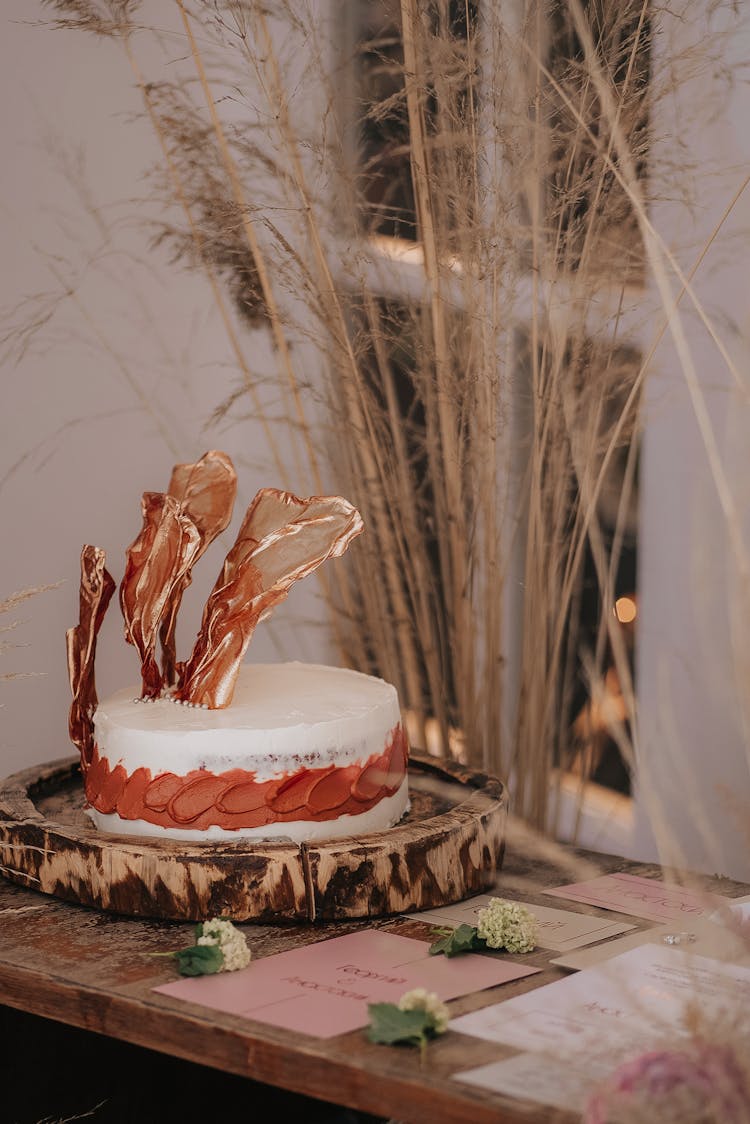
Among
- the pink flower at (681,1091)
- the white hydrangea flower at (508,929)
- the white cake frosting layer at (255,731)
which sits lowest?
the white hydrangea flower at (508,929)

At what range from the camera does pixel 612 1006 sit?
2.76 feet

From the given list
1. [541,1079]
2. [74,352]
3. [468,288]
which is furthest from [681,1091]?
[74,352]

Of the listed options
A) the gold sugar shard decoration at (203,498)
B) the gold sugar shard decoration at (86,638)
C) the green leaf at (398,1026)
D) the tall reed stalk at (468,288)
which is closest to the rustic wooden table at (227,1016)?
the green leaf at (398,1026)

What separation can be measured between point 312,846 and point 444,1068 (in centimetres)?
28

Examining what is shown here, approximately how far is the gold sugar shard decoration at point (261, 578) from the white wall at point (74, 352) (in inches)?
13.2

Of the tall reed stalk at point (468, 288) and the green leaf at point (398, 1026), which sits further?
the tall reed stalk at point (468, 288)

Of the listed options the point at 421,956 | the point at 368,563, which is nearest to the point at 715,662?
the point at 368,563

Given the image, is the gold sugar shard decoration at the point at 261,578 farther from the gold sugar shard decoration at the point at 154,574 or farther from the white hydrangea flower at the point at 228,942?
the white hydrangea flower at the point at 228,942

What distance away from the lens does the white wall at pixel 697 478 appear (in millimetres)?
1254

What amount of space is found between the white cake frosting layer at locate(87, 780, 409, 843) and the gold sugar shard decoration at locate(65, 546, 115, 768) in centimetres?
11

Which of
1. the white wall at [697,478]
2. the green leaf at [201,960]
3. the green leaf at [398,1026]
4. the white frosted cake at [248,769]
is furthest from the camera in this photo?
the white wall at [697,478]

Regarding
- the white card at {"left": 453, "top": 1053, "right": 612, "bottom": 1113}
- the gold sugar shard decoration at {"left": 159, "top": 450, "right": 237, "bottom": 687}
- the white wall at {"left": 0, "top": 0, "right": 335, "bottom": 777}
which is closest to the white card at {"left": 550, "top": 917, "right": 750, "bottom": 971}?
the white card at {"left": 453, "top": 1053, "right": 612, "bottom": 1113}

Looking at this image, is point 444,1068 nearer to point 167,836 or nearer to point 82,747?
point 167,836

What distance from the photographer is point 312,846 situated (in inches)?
39.2
